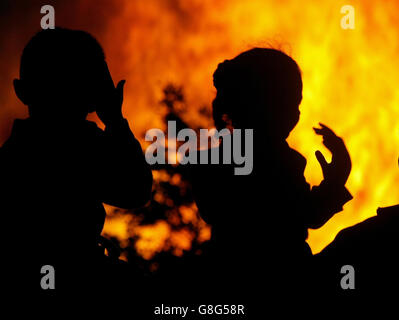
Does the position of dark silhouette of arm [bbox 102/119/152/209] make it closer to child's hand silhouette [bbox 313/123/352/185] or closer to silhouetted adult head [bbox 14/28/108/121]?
silhouetted adult head [bbox 14/28/108/121]

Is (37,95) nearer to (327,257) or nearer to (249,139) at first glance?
(249,139)

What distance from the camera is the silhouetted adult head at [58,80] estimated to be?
2.60 m

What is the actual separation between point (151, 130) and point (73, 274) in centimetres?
94

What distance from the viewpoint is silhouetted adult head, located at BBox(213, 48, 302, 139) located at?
3.22 metres

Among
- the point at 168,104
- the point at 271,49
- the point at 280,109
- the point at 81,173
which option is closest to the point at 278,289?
the point at 81,173

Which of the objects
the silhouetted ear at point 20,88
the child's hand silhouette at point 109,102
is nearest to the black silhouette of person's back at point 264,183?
the child's hand silhouette at point 109,102

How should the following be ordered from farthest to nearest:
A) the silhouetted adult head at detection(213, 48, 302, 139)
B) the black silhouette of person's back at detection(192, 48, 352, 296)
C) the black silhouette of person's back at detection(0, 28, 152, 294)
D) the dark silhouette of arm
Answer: the silhouetted adult head at detection(213, 48, 302, 139) < the black silhouette of person's back at detection(192, 48, 352, 296) < the dark silhouette of arm < the black silhouette of person's back at detection(0, 28, 152, 294)

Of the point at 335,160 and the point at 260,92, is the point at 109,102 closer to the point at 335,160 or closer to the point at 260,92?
the point at 260,92

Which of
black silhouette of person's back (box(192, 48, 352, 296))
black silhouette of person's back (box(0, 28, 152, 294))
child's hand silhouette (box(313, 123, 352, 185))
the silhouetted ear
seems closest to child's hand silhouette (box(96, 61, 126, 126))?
black silhouette of person's back (box(0, 28, 152, 294))

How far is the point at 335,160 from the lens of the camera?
2.80 m

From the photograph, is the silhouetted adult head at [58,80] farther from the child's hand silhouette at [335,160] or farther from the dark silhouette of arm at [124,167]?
the child's hand silhouette at [335,160]

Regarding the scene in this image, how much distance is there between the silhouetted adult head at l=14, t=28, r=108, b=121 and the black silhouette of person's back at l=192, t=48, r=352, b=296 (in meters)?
0.92
